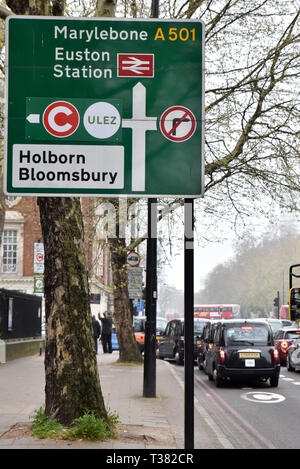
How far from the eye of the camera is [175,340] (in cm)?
2892

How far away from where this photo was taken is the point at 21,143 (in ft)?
20.9

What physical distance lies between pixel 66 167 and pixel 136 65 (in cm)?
107

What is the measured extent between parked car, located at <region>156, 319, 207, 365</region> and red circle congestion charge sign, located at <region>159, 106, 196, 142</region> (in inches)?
846

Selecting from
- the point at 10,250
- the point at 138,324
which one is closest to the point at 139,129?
the point at 138,324

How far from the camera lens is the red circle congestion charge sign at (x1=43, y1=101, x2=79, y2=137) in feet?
20.9

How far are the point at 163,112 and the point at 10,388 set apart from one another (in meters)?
10.8

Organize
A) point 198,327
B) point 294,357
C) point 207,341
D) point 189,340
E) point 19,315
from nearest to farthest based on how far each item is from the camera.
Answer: point 189,340
point 207,341
point 294,357
point 19,315
point 198,327

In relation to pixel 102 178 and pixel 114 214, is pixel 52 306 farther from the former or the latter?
pixel 114 214

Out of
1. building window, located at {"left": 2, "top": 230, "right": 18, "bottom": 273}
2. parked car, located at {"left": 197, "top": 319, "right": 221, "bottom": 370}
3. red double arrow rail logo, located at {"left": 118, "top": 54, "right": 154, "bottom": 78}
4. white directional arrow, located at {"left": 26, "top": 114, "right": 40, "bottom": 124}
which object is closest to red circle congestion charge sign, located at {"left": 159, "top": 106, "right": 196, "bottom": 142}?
red double arrow rail logo, located at {"left": 118, "top": 54, "right": 154, "bottom": 78}

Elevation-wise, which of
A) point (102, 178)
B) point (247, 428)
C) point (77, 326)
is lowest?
point (247, 428)

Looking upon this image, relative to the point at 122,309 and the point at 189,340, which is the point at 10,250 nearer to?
the point at 122,309

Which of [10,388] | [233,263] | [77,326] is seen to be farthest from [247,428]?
[233,263]

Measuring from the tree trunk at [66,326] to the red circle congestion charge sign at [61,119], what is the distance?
2.89 meters

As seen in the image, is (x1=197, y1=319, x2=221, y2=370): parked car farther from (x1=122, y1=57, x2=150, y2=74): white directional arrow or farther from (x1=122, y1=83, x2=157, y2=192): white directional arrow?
(x1=122, y1=57, x2=150, y2=74): white directional arrow
